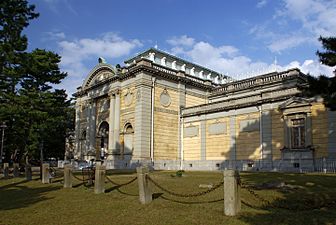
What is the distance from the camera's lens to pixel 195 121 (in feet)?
119

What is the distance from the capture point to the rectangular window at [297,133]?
2661cm

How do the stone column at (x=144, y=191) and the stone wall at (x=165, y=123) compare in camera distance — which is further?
the stone wall at (x=165, y=123)

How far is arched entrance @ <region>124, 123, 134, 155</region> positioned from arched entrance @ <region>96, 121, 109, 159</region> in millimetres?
5360

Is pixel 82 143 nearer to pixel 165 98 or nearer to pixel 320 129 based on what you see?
pixel 165 98

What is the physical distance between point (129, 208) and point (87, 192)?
16.5 ft

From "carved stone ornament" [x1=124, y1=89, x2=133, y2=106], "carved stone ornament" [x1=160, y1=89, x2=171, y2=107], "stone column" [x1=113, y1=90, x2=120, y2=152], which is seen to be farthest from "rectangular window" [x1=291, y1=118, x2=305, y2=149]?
"stone column" [x1=113, y1=90, x2=120, y2=152]

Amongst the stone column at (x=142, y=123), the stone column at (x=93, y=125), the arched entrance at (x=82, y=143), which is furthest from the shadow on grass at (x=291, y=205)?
the arched entrance at (x=82, y=143)

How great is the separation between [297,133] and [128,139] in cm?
1758

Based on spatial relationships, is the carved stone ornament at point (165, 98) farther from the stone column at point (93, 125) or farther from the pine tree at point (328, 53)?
the pine tree at point (328, 53)

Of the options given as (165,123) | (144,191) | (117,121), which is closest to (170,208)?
(144,191)

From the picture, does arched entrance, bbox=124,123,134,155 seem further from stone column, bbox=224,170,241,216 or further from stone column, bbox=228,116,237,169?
stone column, bbox=224,170,241,216

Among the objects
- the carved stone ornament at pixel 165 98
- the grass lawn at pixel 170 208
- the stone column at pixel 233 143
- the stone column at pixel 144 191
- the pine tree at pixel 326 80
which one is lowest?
the grass lawn at pixel 170 208

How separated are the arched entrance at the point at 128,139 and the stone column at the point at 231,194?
2633 centimetres

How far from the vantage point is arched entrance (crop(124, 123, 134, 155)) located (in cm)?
3588
